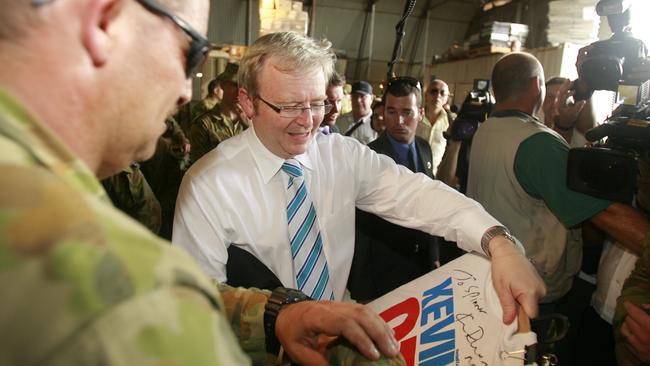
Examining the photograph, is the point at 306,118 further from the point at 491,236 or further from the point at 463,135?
the point at 463,135

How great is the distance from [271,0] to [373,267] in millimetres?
5997

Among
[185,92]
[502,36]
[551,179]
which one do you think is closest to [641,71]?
[551,179]

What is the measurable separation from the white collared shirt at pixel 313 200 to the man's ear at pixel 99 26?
860 mm

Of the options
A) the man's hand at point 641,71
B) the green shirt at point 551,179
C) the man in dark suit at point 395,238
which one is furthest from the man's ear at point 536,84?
the man in dark suit at point 395,238

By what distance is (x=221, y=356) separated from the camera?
0.42m

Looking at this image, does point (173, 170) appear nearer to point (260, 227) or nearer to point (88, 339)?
point (260, 227)

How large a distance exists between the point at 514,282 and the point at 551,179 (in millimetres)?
1044

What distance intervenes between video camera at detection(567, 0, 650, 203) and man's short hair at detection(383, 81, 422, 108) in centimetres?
123

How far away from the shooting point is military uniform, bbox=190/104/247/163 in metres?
4.17

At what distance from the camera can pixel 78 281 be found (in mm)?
361

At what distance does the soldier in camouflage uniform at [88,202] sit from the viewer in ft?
1.15

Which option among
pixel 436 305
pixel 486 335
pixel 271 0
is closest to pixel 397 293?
pixel 436 305
